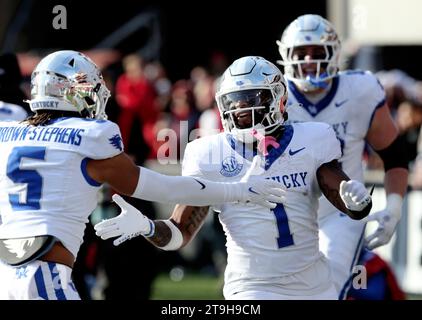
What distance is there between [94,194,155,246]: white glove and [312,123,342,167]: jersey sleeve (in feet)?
2.87

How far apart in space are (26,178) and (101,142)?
1.15 ft

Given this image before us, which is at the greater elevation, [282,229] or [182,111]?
[282,229]

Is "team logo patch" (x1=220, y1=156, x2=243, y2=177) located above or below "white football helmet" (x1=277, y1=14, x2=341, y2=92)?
below

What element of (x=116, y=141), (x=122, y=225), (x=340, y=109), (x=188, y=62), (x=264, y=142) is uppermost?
(x=116, y=141)

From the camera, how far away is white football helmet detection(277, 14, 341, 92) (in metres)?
6.55

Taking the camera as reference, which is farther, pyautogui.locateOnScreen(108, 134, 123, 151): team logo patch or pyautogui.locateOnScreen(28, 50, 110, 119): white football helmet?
pyautogui.locateOnScreen(28, 50, 110, 119): white football helmet

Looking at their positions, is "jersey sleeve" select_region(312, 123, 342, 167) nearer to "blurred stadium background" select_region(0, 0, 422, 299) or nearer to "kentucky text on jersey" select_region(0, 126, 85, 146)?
"kentucky text on jersey" select_region(0, 126, 85, 146)

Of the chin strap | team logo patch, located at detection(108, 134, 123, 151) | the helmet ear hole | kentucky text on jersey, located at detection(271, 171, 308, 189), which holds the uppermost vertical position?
the helmet ear hole

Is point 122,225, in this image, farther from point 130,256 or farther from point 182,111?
point 182,111

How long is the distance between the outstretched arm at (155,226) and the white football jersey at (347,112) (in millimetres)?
1134

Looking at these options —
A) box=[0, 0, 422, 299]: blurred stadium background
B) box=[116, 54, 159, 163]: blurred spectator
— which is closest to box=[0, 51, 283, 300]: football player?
box=[0, 0, 422, 299]: blurred stadium background

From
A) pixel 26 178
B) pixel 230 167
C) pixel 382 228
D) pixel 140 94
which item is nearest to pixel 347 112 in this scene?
pixel 382 228

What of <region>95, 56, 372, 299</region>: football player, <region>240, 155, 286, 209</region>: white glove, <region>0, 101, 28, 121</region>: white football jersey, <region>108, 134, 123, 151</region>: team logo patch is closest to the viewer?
<region>108, 134, 123, 151</region>: team logo patch

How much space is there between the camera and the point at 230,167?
5.45 metres
